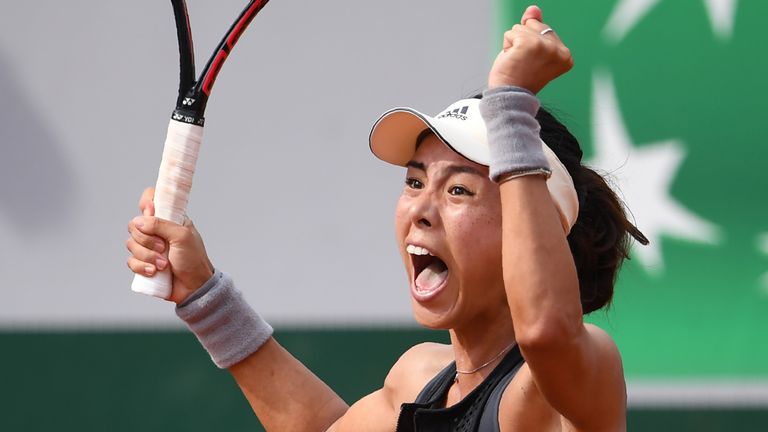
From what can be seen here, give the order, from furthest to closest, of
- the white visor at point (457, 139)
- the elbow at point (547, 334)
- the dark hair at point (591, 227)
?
the dark hair at point (591, 227), the white visor at point (457, 139), the elbow at point (547, 334)

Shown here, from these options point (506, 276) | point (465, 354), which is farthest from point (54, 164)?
point (506, 276)

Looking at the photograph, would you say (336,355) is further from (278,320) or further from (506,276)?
(506,276)

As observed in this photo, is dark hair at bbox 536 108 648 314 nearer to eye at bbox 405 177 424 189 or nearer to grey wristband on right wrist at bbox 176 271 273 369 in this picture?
eye at bbox 405 177 424 189

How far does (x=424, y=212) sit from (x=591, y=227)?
1.06ft

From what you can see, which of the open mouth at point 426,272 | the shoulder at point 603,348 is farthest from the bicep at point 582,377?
the open mouth at point 426,272

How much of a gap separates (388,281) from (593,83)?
851 mm

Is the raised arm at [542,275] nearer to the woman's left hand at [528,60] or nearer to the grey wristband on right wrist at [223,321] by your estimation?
the woman's left hand at [528,60]

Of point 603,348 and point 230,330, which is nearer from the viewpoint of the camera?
point 603,348

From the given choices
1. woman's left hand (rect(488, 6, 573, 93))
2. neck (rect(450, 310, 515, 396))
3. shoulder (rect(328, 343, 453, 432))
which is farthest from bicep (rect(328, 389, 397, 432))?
woman's left hand (rect(488, 6, 573, 93))

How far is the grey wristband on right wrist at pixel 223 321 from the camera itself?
2531mm

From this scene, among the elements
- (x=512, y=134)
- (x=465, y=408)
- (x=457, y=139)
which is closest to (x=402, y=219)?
(x=457, y=139)

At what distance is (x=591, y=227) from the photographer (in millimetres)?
2291

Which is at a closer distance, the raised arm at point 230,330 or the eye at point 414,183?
the eye at point 414,183

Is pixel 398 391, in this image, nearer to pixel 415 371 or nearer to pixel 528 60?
pixel 415 371
